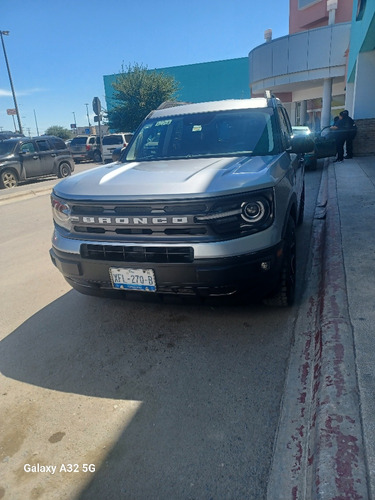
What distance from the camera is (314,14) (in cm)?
2548

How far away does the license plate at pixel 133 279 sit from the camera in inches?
112

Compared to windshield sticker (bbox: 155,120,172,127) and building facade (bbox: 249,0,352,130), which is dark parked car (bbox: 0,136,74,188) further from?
building facade (bbox: 249,0,352,130)

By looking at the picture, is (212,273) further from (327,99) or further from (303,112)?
(303,112)

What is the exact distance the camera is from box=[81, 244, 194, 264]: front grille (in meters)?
2.73

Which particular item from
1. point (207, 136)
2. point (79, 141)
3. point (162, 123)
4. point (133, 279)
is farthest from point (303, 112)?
point (133, 279)

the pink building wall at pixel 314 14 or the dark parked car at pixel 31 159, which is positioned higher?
the pink building wall at pixel 314 14

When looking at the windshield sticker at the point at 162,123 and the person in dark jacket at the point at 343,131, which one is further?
the person in dark jacket at the point at 343,131

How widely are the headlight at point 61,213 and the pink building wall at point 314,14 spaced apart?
86.3 ft

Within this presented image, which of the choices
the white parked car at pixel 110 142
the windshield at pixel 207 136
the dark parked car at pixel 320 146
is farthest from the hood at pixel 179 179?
the white parked car at pixel 110 142

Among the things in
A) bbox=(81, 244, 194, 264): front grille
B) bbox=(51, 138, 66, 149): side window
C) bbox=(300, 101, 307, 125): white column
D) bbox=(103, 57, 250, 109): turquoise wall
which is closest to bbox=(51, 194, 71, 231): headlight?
bbox=(81, 244, 194, 264): front grille

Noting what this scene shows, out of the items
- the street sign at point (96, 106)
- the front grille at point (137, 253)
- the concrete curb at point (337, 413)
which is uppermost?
the street sign at point (96, 106)

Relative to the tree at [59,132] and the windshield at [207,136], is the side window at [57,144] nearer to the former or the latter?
the windshield at [207,136]

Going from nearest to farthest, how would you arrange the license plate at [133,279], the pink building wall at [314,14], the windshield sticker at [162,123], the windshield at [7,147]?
the license plate at [133,279] → the windshield sticker at [162,123] → the windshield at [7,147] → the pink building wall at [314,14]

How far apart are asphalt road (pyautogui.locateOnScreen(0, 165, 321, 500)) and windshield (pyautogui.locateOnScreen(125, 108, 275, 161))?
5.25 ft
